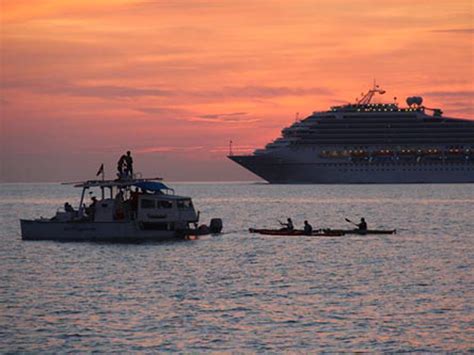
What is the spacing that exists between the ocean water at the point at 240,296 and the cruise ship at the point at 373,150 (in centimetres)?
13091

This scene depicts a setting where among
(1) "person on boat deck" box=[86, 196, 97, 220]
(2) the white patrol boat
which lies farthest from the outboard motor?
(1) "person on boat deck" box=[86, 196, 97, 220]

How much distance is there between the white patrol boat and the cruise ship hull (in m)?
137

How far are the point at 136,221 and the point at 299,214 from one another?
179 feet

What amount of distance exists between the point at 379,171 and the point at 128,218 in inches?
5684

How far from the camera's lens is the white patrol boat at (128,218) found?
184 feet

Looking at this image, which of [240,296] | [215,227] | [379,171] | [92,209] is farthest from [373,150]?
[240,296]

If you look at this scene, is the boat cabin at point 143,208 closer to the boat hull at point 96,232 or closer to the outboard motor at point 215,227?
the boat hull at point 96,232

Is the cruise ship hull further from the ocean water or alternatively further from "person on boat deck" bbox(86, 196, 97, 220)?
"person on boat deck" bbox(86, 196, 97, 220)

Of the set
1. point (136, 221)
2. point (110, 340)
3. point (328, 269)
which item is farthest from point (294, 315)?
point (136, 221)

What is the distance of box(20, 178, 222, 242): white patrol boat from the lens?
5622 cm

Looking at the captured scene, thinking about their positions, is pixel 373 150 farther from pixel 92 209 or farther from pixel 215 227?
pixel 92 209

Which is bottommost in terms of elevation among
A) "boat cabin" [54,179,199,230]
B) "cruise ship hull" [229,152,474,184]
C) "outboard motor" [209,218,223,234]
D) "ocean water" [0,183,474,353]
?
"ocean water" [0,183,474,353]

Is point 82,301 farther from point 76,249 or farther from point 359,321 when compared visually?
point 76,249

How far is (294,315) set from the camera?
32.2 metres
